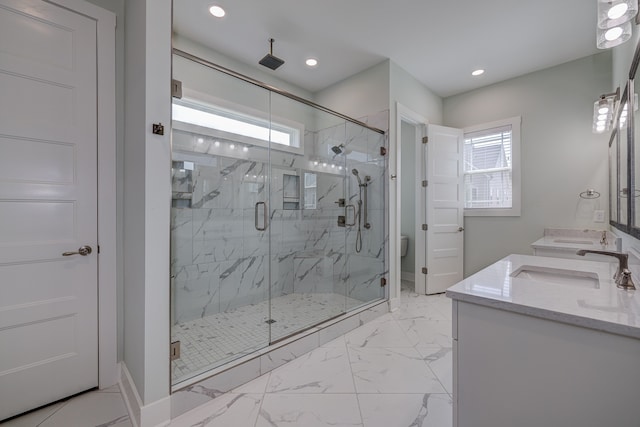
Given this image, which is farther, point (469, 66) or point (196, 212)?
point (469, 66)

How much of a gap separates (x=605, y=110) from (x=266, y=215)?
3.25m

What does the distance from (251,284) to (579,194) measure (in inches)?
153

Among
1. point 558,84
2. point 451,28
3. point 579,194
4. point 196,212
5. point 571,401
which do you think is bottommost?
point 571,401

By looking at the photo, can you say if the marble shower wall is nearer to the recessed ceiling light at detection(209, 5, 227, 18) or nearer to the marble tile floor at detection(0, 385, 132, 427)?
the marble tile floor at detection(0, 385, 132, 427)

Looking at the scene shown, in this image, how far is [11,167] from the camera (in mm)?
1521

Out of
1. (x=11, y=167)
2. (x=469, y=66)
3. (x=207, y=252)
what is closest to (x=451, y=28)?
(x=469, y=66)

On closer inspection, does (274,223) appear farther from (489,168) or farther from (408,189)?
(489,168)

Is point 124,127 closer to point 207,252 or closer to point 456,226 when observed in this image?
point 207,252

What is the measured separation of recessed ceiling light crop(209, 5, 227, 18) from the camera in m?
2.34

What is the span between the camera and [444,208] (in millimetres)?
3775

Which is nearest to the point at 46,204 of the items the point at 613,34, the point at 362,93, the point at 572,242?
the point at 613,34

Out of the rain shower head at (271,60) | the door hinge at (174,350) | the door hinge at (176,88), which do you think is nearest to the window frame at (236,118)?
the rain shower head at (271,60)

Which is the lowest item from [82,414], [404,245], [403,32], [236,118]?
[82,414]

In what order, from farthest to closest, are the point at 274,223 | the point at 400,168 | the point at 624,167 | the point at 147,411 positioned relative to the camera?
the point at 400,168
the point at 274,223
the point at 624,167
the point at 147,411
